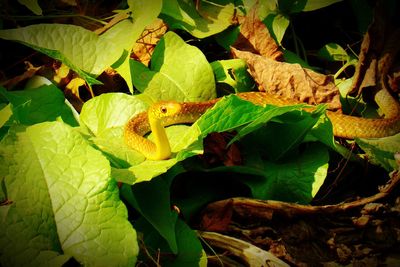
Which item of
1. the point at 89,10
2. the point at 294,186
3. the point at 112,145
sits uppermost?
the point at 89,10

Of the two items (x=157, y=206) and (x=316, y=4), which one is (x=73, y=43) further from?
(x=316, y=4)

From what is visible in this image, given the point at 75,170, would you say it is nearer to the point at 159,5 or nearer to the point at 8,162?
the point at 8,162

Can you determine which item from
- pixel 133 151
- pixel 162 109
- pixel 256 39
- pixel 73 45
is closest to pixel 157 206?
pixel 133 151

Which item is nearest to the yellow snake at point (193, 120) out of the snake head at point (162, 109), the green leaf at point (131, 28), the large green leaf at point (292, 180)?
the snake head at point (162, 109)

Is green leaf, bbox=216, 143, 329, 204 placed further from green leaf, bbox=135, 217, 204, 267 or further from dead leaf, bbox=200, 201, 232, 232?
green leaf, bbox=135, 217, 204, 267

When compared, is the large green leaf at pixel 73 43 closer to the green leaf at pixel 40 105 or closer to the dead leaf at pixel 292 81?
the green leaf at pixel 40 105

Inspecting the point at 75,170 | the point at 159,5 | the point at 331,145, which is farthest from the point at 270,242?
the point at 159,5

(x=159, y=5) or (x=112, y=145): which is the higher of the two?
(x=159, y=5)

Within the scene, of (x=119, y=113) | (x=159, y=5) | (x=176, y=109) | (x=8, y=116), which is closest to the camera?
(x=8, y=116)
